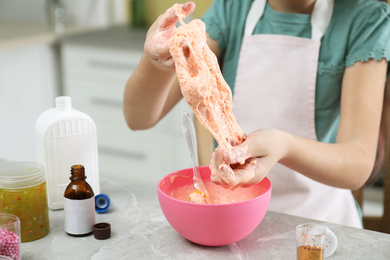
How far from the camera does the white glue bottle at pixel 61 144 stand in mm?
1112

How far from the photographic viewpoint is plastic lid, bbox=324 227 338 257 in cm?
96

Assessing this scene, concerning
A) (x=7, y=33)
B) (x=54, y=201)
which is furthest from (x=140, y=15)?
(x=54, y=201)

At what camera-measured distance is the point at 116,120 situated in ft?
9.41

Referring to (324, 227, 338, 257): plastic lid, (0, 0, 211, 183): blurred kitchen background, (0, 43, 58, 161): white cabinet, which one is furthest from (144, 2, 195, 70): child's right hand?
(0, 43, 58, 161): white cabinet

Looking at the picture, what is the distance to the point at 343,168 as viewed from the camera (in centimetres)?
117

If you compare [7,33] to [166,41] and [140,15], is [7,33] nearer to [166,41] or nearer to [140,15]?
[140,15]

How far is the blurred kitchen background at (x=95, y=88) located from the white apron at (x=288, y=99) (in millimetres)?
1159

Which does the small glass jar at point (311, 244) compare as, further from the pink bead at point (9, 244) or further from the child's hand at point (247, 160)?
the pink bead at point (9, 244)

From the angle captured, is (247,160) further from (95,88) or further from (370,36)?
(95,88)

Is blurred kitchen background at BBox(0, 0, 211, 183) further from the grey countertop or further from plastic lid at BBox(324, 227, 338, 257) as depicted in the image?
plastic lid at BBox(324, 227, 338, 257)

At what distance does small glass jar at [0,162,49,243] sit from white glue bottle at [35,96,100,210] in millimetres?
88

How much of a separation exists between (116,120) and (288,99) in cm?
161

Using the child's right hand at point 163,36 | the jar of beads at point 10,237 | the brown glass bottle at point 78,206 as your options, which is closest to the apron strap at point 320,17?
the child's right hand at point 163,36

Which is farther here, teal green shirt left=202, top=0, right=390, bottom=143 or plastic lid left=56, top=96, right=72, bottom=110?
teal green shirt left=202, top=0, right=390, bottom=143
